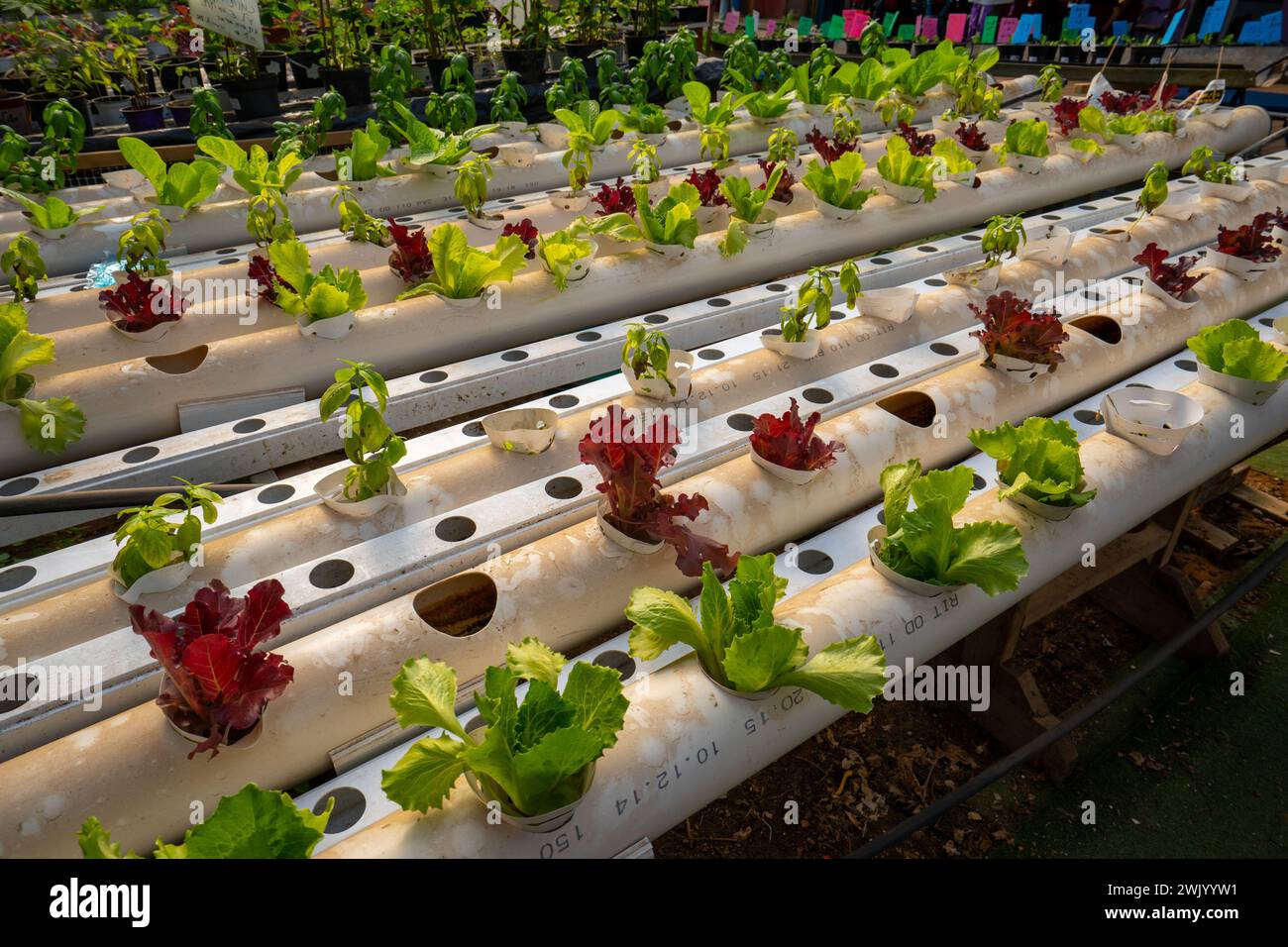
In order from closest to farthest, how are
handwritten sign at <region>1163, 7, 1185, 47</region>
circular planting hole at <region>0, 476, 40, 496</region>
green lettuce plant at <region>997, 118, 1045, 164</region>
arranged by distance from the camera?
circular planting hole at <region>0, 476, 40, 496</region>
green lettuce plant at <region>997, 118, 1045, 164</region>
handwritten sign at <region>1163, 7, 1185, 47</region>

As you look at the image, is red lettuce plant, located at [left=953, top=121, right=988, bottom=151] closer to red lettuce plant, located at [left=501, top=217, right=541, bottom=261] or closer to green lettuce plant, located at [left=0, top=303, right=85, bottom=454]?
red lettuce plant, located at [left=501, top=217, right=541, bottom=261]

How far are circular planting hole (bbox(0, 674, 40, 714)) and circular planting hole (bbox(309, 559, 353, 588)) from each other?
649 mm

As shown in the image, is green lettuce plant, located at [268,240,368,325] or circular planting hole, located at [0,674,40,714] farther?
green lettuce plant, located at [268,240,368,325]

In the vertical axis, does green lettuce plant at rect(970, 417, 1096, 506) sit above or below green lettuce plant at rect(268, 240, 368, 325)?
below

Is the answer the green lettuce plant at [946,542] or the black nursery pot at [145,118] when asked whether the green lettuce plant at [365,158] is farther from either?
the green lettuce plant at [946,542]

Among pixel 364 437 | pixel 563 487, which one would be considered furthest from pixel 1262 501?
pixel 364 437

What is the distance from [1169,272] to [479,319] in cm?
316

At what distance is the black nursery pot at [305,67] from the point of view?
25.1 ft

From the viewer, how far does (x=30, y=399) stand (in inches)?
112

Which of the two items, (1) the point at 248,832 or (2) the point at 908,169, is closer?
(1) the point at 248,832

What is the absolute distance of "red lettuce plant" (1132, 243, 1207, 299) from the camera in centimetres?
355

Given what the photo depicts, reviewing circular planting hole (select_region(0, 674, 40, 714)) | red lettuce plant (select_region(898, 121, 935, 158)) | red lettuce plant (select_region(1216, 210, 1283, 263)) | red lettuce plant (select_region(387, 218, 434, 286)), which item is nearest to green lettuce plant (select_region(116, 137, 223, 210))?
red lettuce plant (select_region(387, 218, 434, 286))

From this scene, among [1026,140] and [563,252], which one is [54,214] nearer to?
[563,252]

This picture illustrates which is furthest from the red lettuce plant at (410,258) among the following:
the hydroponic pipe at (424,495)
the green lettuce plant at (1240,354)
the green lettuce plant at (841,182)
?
the green lettuce plant at (1240,354)
